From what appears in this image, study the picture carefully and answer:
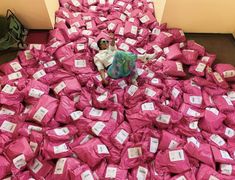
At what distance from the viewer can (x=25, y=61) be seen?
6.68 feet

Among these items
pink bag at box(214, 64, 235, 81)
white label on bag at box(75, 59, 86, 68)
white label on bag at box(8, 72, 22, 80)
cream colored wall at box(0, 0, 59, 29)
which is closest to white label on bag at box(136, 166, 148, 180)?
white label on bag at box(75, 59, 86, 68)

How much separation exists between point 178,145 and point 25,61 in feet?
4.43

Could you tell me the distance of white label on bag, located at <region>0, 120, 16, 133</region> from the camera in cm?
165

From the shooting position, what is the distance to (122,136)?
163cm

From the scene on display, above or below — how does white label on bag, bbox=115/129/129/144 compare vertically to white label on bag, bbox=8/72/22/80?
below

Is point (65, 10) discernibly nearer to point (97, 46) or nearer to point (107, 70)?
point (97, 46)

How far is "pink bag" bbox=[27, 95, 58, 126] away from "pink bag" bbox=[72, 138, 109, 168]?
0.96 feet

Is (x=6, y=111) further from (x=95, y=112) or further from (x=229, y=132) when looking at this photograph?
(x=229, y=132)

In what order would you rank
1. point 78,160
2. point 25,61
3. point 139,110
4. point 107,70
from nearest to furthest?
point 78,160 → point 139,110 → point 107,70 → point 25,61

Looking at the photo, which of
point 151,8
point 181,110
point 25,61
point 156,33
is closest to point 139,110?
point 181,110

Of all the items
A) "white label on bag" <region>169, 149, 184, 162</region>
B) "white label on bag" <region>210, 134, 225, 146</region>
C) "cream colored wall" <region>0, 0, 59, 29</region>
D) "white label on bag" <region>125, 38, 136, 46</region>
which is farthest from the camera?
"white label on bag" <region>125, 38, 136, 46</region>

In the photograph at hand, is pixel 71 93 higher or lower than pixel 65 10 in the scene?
lower

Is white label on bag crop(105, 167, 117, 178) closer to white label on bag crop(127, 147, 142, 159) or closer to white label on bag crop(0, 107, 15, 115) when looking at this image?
white label on bag crop(127, 147, 142, 159)

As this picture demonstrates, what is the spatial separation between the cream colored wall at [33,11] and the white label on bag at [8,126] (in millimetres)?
1006
